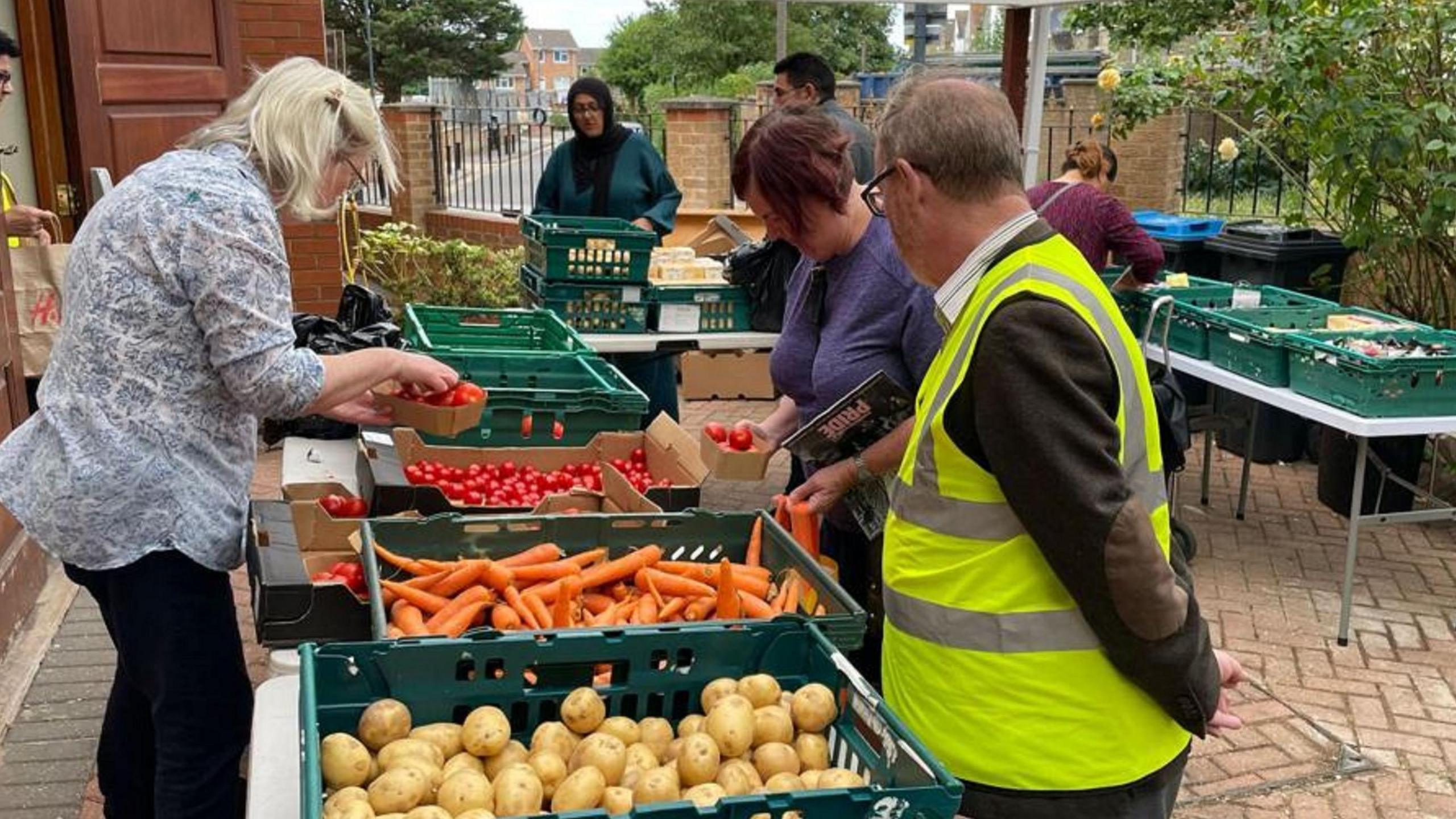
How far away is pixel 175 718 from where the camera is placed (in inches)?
102

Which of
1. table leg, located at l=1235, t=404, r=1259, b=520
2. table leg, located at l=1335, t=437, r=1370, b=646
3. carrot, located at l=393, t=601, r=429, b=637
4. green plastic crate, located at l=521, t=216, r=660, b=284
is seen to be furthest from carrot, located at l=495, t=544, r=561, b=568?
table leg, located at l=1235, t=404, r=1259, b=520

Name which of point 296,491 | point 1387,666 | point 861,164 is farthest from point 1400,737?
point 296,491

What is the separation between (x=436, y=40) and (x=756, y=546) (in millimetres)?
42535

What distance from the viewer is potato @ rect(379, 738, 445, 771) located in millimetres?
1899

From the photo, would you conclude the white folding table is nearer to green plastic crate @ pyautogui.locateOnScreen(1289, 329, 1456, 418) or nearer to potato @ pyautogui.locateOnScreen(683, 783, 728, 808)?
green plastic crate @ pyautogui.locateOnScreen(1289, 329, 1456, 418)

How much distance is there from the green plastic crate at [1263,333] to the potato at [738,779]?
13.7 feet

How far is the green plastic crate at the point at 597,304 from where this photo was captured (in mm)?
5883

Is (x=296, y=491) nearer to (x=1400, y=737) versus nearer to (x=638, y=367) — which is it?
(x=638, y=367)

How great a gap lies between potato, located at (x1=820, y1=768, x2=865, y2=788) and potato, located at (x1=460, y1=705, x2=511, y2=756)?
50 cm

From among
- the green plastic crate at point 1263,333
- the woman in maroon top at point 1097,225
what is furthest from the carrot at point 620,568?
the woman in maroon top at point 1097,225

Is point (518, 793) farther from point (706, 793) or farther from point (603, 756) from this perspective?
point (706, 793)

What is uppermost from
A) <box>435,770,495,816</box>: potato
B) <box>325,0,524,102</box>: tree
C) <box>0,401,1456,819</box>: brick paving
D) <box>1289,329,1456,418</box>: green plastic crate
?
<box>325,0,524,102</box>: tree

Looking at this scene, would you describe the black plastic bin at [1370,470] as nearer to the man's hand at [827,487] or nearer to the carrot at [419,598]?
the man's hand at [827,487]

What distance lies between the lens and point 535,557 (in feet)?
9.30
